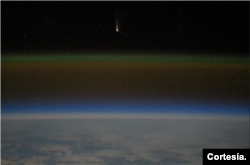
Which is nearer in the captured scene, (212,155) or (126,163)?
(212,155)

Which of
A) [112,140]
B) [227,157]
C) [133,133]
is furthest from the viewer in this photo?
[133,133]

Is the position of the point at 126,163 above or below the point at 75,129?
below

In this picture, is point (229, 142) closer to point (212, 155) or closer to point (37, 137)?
point (37, 137)

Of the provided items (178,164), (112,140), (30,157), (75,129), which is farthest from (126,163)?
(75,129)

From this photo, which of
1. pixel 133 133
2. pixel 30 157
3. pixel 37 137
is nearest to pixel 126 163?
pixel 30 157

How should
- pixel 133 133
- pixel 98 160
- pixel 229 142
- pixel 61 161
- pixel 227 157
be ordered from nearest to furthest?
pixel 227 157
pixel 61 161
pixel 98 160
pixel 229 142
pixel 133 133

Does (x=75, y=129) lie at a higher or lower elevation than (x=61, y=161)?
higher

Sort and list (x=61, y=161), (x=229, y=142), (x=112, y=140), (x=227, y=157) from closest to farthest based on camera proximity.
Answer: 1. (x=227, y=157)
2. (x=61, y=161)
3. (x=229, y=142)
4. (x=112, y=140)

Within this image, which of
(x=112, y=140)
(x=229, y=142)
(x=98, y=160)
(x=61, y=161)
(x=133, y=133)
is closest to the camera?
(x=61, y=161)

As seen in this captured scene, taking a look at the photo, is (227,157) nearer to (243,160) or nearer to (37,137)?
(243,160)

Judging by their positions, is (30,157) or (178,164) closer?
(30,157)
